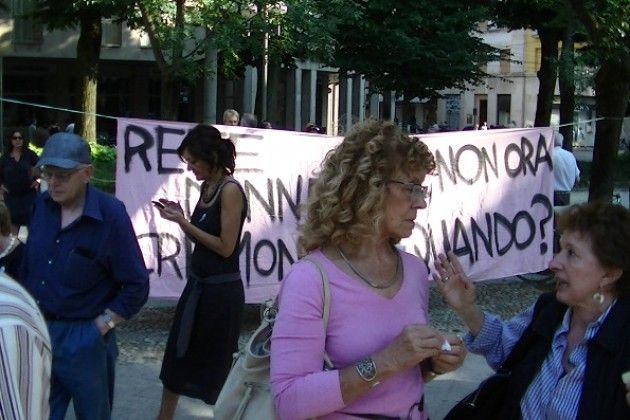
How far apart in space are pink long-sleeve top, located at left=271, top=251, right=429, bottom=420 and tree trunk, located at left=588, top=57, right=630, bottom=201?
966cm

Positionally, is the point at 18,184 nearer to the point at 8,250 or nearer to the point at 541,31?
the point at 8,250

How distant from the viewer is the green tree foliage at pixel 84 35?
75.3ft

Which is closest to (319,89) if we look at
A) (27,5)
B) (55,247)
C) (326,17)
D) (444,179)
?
(27,5)

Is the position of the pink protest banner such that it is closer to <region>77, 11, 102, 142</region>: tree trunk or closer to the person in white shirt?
the person in white shirt

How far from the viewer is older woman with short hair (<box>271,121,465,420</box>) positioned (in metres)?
2.37

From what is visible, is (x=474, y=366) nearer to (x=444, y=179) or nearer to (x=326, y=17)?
(x=444, y=179)

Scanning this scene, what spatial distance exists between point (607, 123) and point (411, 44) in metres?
12.7

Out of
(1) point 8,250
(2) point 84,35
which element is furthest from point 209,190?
(2) point 84,35

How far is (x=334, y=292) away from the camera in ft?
8.01

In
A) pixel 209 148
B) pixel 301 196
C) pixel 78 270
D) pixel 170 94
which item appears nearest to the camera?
pixel 78 270

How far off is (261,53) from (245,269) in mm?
12516

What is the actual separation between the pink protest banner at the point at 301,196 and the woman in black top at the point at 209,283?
173 cm

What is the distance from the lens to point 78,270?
3.79 meters

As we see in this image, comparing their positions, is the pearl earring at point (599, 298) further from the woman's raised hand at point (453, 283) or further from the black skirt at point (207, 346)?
the black skirt at point (207, 346)
